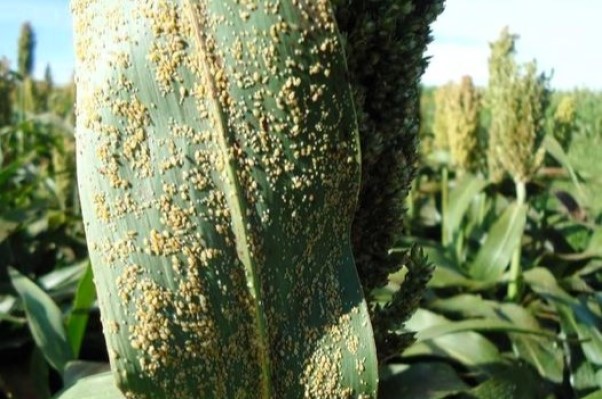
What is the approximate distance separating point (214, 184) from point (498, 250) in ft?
7.87

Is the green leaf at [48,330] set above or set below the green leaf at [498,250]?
above

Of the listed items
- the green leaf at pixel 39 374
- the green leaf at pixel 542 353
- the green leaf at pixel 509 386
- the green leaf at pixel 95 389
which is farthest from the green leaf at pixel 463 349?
the green leaf at pixel 95 389

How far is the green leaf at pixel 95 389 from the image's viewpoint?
5.11 feet

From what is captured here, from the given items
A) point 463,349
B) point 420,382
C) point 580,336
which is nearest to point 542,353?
point 580,336

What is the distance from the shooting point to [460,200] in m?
3.96

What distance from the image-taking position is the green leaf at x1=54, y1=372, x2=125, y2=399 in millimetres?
1557

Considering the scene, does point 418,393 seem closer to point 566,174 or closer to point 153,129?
point 153,129

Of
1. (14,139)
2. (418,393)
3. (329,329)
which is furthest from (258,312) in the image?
(14,139)

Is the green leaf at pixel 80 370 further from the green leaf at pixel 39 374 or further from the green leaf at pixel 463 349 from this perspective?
the green leaf at pixel 463 349

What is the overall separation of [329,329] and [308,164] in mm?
255

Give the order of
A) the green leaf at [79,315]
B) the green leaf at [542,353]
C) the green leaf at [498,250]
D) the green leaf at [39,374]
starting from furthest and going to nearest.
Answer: the green leaf at [498,250]
the green leaf at [542,353]
the green leaf at [39,374]
the green leaf at [79,315]

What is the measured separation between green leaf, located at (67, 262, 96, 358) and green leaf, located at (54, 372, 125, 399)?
698 millimetres

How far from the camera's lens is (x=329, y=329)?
1292mm

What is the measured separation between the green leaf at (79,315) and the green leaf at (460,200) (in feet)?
6.45
